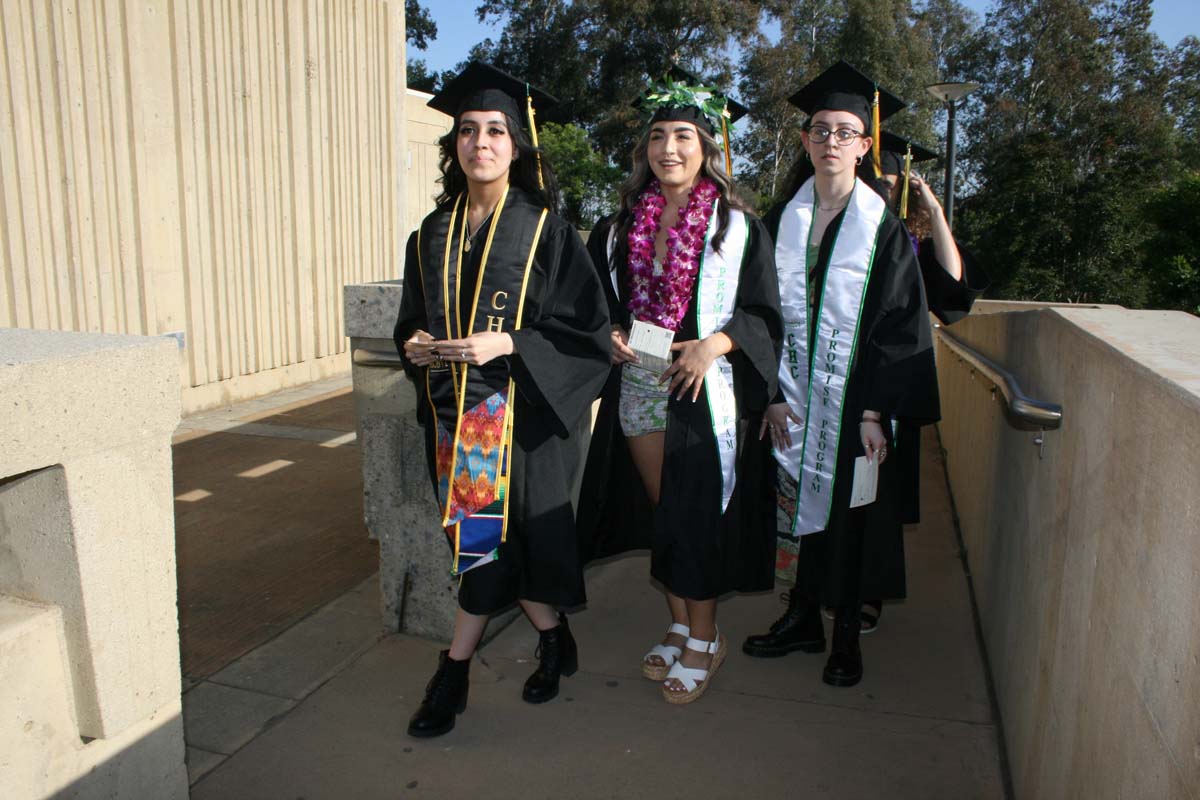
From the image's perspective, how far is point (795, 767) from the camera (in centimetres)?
281

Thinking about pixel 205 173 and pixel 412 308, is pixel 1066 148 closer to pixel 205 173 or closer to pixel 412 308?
pixel 205 173

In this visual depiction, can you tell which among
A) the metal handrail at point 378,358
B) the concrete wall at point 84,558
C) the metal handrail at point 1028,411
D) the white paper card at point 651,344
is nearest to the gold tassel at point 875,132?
the metal handrail at point 1028,411

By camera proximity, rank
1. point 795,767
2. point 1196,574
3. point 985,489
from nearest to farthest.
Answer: point 1196,574 < point 795,767 < point 985,489

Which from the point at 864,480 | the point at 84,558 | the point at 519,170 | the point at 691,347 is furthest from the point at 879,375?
the point at 84,558

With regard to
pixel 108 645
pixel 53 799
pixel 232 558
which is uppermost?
pixel 108 645

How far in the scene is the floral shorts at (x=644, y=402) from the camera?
3.18 metres

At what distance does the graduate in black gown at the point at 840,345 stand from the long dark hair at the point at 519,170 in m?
0.81

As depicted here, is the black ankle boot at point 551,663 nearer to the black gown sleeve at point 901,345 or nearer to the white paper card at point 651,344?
the white paper card at point 651,344

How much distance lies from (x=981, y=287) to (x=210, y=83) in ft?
21.8

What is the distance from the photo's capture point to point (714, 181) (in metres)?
3.15

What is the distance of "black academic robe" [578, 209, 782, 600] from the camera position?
3.09 metres

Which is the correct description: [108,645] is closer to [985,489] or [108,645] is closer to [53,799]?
[53,799]

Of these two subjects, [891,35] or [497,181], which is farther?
[891,35]

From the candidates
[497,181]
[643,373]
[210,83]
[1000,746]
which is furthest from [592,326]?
[210,83]
